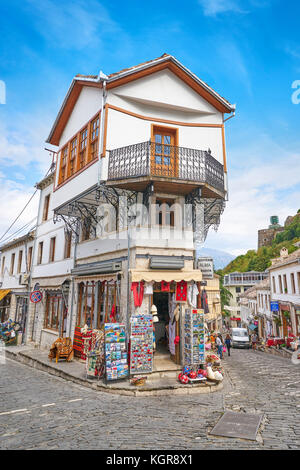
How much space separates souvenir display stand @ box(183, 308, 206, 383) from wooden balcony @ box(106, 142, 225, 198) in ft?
15.3

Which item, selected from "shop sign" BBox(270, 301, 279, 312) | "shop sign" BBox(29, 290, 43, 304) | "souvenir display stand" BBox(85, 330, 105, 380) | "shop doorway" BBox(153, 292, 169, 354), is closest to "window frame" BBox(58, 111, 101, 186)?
"souvenir display stand" BBox(85, 330, 105, 380)

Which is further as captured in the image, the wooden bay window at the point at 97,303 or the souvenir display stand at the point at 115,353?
the wooden bay window at the point at 97,303

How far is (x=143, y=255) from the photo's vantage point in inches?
421

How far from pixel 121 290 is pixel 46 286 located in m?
9.28

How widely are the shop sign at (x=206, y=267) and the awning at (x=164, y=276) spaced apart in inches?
47.9

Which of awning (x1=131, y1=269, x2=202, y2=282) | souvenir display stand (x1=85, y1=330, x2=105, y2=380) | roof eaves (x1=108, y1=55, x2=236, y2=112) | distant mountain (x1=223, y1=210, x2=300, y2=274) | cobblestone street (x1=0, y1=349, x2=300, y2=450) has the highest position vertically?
distant mountain (x1=223, y1=210, x2=300, y2=274)

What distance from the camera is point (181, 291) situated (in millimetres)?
10656

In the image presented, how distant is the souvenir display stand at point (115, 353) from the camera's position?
359 inches

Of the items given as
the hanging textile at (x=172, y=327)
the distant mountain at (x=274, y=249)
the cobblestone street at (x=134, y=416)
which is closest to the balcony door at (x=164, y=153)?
the hanging textile at (x=172, y=327)

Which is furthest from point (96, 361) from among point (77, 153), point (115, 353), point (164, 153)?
point (77, 153)

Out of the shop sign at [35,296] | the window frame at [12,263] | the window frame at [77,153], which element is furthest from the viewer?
the window frame at [12,263]

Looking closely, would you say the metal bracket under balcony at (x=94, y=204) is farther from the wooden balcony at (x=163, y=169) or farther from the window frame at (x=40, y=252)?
the window frame at (x=40, y=252)

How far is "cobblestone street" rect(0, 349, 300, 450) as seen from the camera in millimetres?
5230

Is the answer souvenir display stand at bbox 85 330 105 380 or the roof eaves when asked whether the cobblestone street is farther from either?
the roof eaves
